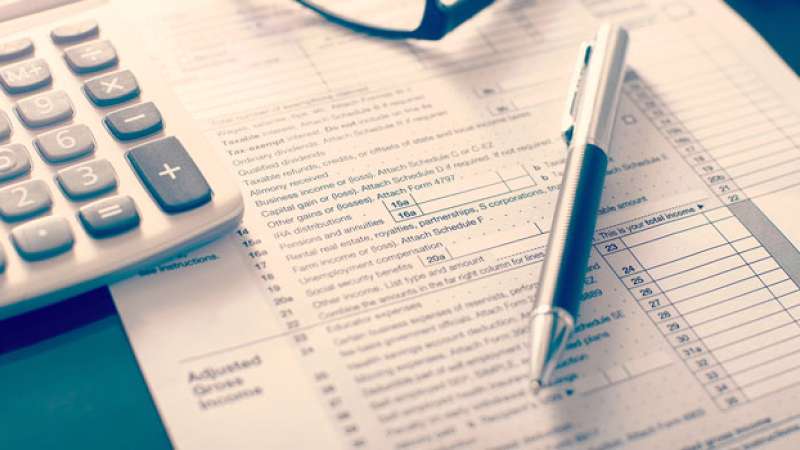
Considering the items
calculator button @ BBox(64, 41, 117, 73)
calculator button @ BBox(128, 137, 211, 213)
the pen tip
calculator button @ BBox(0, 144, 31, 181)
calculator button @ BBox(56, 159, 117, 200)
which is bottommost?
the pen tip

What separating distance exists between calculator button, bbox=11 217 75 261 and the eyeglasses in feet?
0.70

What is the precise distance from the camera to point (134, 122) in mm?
346

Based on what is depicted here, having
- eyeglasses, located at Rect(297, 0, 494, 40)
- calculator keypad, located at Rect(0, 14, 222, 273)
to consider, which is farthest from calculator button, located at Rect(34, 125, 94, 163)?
eyeglasses, located at Rect(297, 0, 494, 40)

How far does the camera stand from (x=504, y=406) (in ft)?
0.98

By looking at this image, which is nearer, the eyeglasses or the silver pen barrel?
the silver pen barrel

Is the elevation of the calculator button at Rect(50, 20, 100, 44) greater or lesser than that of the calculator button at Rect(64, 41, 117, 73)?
greater

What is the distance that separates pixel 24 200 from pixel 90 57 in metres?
0.09

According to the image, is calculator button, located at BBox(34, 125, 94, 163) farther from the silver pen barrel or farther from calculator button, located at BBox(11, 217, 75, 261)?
the silver pen barrel

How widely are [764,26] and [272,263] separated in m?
0.35

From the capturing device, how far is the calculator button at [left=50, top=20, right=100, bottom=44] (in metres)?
0.38

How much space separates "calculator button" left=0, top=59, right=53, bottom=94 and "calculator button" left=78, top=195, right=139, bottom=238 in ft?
0.26

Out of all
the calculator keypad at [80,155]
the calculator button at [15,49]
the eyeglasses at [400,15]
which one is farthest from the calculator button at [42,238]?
the eyeglasses at [400,15]

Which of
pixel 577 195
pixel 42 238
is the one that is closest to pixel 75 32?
pixel 42 238

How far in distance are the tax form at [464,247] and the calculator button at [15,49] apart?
7 centimetres
